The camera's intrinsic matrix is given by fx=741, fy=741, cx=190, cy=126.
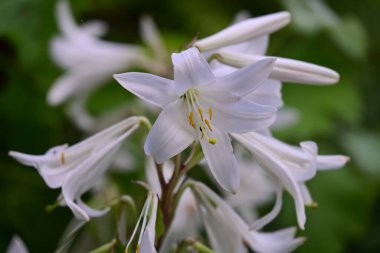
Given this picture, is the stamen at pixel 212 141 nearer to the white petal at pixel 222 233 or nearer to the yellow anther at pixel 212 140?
the yellow anther at pixel 212 140

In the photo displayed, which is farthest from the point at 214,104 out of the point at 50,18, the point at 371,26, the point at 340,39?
the point at 371,26

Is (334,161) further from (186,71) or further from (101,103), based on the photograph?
(101,103)

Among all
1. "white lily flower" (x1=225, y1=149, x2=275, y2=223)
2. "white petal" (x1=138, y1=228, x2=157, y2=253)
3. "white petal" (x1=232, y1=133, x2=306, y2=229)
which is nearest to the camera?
"white petal" (x1=138, y1=228, x2=157, y2=253)

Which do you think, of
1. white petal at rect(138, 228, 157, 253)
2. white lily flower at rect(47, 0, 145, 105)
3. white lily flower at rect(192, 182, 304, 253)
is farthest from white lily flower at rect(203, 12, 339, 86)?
white lily flower at rect(47, 0, 145, 105)

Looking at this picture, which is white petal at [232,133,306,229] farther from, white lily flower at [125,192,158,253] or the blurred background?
the blurred background

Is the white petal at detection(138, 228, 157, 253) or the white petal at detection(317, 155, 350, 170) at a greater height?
the white petal at detection(138, 228, 157, 253)

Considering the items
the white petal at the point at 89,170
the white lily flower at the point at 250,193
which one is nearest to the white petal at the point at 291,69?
the white petal at the point at 89,170
